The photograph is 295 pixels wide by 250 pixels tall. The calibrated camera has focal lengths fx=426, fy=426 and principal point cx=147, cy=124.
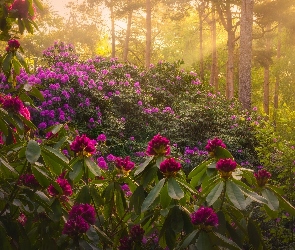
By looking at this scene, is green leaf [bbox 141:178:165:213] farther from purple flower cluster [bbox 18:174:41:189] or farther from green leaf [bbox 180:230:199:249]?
purple flower cluster [bbox 18:174:41:189]

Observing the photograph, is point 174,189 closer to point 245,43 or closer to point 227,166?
point 227,166

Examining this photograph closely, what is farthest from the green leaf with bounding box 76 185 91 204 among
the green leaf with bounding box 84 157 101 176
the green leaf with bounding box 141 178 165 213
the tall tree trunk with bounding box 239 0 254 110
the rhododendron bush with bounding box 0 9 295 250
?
the tall tree trunk with bounding box 239 0 254 110

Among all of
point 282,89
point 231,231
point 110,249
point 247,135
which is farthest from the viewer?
point 282,89

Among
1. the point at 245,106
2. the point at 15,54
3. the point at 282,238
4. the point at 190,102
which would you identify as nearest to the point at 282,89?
the point at 245,106

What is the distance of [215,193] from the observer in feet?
6.39

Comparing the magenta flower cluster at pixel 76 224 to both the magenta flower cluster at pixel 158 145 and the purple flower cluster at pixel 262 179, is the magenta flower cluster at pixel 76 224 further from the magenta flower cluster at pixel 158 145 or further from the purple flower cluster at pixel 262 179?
the purple flower cluster at pixel 262 179

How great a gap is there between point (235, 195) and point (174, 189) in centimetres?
28

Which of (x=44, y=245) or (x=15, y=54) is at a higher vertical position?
(x=15, y=54)

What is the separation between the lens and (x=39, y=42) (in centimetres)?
3456

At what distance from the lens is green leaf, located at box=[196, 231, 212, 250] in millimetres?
1827

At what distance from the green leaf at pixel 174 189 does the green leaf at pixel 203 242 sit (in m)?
0.19

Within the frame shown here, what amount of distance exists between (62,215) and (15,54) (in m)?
1.10

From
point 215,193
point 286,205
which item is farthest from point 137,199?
point 286,205

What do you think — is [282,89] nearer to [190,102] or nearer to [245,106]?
[245,106]
